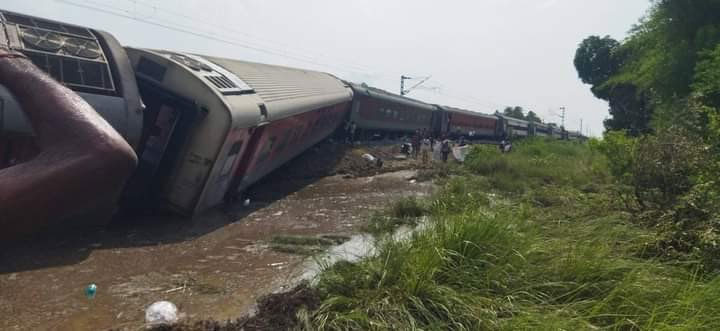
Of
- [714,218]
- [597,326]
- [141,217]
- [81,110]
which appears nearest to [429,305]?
[597,326]

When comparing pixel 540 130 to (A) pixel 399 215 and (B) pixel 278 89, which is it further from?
(A) pixel 399 215

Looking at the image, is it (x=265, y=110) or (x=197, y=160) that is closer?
(x=197, y=160)

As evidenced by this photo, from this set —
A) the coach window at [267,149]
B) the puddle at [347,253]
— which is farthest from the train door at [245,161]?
the puddle at [347,253]

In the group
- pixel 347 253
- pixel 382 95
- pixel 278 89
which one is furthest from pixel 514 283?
pixel 382 95

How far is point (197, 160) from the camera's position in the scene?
6.86m

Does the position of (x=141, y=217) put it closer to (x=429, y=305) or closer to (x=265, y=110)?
(x=265, y=110)

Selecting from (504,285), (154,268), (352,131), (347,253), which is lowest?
(154,268)

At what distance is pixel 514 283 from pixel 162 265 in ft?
12.3

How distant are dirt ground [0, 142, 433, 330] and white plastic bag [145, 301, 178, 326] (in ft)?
0.32

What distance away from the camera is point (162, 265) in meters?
5.41

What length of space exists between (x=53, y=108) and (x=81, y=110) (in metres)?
0.17

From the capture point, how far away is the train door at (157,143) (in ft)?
23.0

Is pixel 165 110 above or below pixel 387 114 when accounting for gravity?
below

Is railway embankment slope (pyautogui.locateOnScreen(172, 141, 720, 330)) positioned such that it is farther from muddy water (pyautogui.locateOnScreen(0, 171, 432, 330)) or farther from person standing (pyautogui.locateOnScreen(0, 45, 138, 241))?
person standing (pyautogui.locateOnScreen(0, 45, 138, 241))
